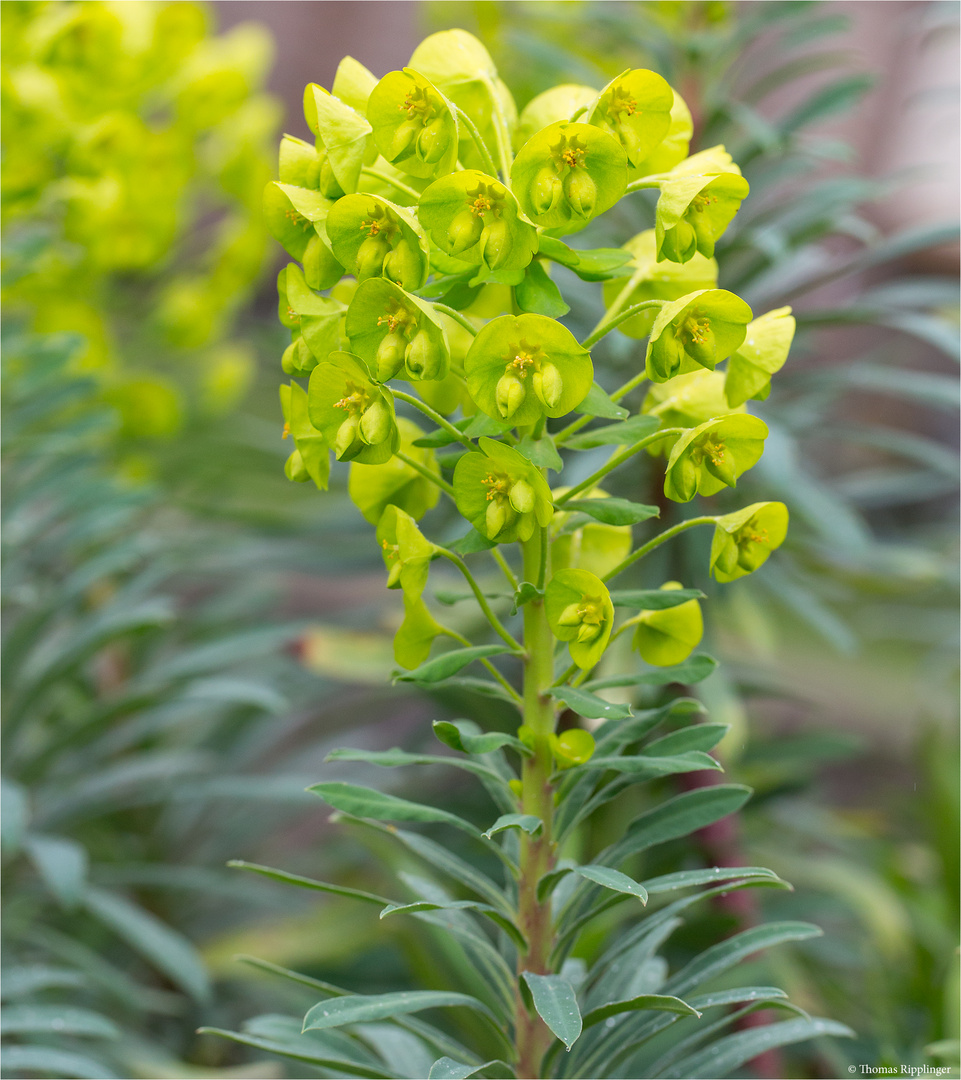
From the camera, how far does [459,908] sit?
0.44 metres

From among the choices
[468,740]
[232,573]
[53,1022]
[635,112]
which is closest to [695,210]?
[635,112]

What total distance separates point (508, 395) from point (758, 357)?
0.14 metres

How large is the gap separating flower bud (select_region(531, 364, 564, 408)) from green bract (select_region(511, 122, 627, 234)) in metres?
0.07

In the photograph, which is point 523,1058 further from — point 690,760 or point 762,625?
point 762,625

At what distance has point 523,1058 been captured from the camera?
0.50 meters

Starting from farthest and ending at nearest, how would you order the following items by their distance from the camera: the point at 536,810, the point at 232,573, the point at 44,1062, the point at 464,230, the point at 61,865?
the point at 232,573
the point at 61,865
the point at 44,1062
the point at 536,810
the point at 464,230

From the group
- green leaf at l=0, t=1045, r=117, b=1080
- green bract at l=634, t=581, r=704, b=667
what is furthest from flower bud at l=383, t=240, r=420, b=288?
green leaf at l=0, t=1045, r=117, b=1080

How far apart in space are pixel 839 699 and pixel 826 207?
3.49ft

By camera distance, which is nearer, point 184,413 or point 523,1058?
point 523,1058

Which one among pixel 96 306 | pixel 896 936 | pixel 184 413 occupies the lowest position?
pixel 896 936

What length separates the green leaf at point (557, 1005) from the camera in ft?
1.30

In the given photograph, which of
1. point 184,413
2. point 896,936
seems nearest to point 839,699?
point 896,936

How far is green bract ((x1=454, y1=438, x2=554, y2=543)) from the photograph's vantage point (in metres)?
0.40

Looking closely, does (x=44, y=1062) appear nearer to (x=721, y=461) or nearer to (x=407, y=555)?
(x=407, y=555)
